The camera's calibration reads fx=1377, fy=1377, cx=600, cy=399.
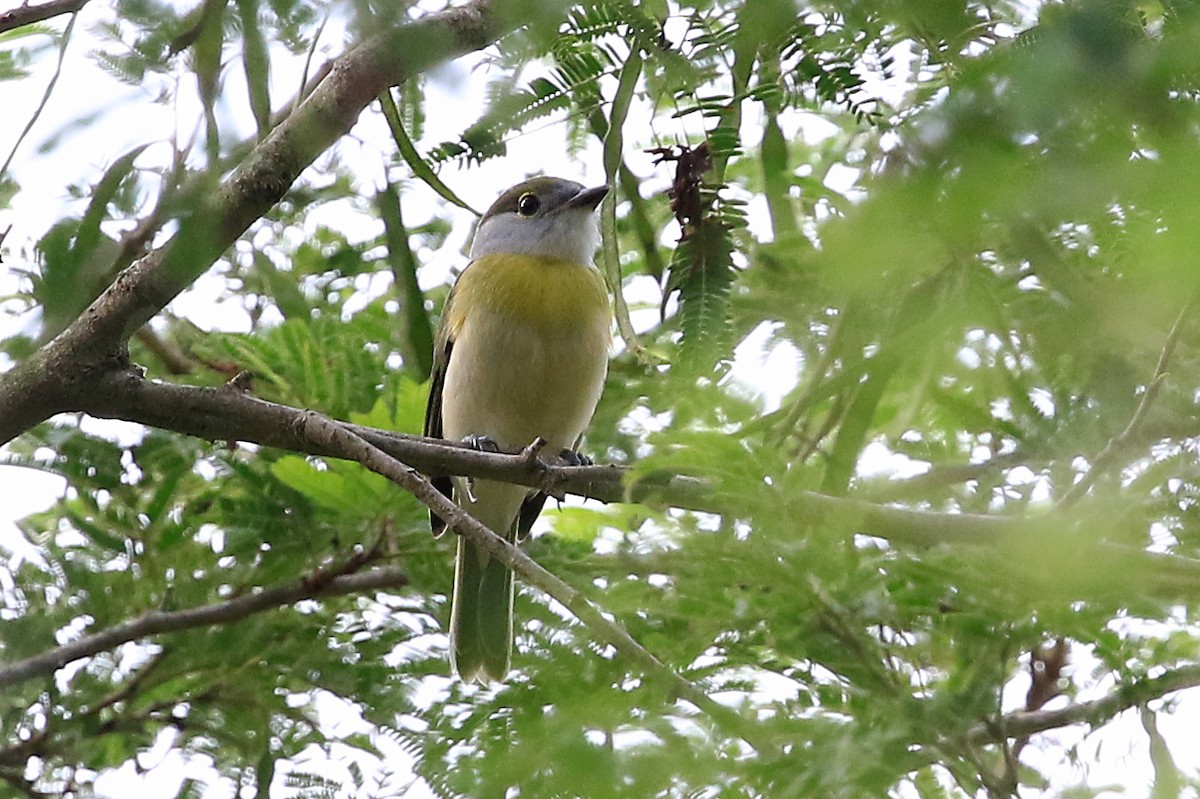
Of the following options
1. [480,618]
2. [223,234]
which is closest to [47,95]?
[223,234]

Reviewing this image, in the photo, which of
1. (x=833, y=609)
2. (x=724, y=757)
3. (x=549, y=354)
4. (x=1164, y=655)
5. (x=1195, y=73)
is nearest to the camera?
(x=1195, y=73)

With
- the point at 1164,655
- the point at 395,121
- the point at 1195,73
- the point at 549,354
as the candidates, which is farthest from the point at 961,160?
the point at 549,354

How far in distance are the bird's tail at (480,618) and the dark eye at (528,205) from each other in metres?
1.40

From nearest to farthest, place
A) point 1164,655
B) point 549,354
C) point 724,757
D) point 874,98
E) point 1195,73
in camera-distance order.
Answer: point 1195,73
point 724,757
point 874,98
point 1164,655
point 549,354

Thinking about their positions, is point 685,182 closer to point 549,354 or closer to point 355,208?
point 549,354

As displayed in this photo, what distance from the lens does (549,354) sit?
439 cm

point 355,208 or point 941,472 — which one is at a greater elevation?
point 355,208

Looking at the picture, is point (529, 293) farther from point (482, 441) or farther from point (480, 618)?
point (480, 618)

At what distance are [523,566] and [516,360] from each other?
229 cm

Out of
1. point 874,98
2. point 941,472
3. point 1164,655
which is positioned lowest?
point 1164,655

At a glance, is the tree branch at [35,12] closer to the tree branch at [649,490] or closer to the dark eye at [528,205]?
the tree branch at [649,490]

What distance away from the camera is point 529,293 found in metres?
4.52

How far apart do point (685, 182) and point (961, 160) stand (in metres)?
1.61

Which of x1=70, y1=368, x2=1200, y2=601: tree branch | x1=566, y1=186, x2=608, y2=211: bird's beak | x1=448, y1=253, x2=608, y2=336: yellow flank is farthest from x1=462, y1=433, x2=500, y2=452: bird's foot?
x1=70, y1=368, x2=1200, y2=601: tree branch
